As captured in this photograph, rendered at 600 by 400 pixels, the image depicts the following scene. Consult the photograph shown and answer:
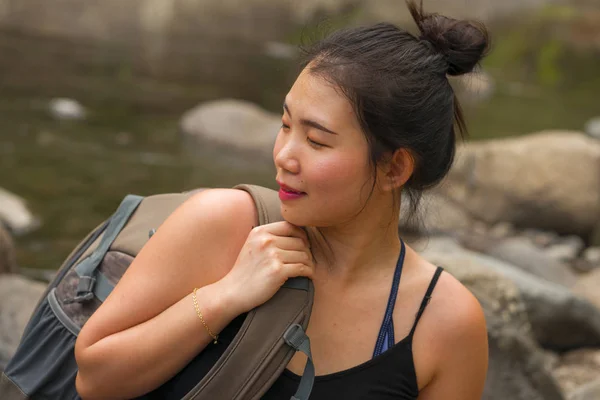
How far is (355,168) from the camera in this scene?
215 cm

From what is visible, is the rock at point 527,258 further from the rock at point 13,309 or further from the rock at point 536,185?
the rock at point 13,309

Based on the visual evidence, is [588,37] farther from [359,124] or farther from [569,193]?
[359,124]

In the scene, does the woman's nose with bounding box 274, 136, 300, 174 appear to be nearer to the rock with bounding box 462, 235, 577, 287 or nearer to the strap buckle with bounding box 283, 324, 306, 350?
the strap buckle with bounding box 283, 324, 306, 350

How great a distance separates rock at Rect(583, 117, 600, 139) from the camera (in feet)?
44.0

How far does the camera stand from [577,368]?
17.7ft

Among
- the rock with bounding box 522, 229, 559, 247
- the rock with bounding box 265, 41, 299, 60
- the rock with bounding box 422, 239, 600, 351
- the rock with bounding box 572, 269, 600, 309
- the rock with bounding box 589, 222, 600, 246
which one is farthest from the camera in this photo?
the rock with bounding box 265, 41, 299, 60

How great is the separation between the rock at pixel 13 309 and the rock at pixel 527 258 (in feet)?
15.4

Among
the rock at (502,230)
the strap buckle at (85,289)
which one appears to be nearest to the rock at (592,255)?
the rock at (502,230)

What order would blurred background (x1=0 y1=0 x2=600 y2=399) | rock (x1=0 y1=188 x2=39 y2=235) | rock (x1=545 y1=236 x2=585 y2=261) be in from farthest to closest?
rock (x1=545 y1=236 x2=585 y2=261)
rock (x1=0 y1=188 x2=39 y2=235)
blurred background (x1=0 y1=0 x2=600 y2=399)

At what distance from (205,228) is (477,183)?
756cm

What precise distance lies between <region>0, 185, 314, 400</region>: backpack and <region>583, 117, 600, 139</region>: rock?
39.3 feet

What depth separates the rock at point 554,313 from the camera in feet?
16.9

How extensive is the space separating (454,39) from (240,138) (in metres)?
8.20

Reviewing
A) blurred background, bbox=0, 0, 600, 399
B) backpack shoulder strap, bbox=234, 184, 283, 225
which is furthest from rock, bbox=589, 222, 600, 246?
backpack shoulder strap, bbox=234, 184, 283, 225
